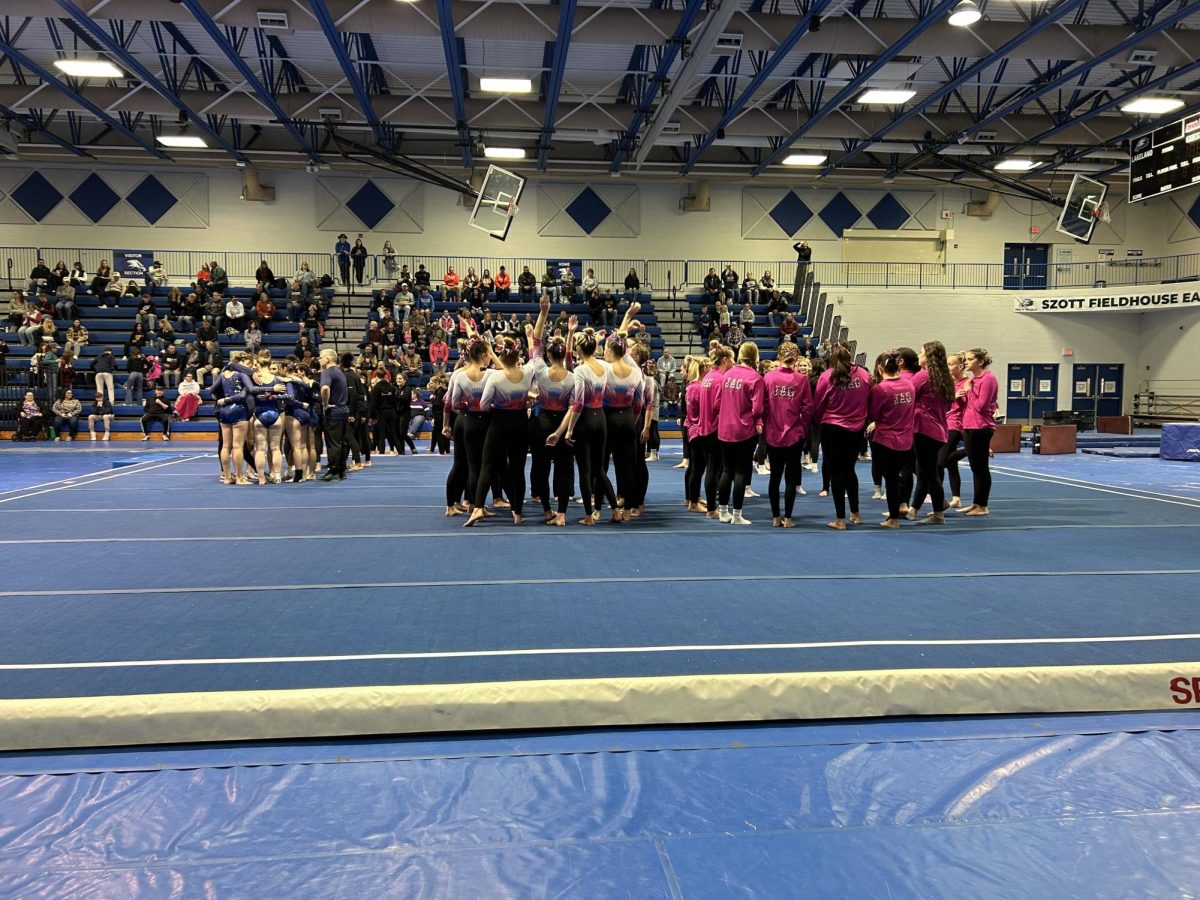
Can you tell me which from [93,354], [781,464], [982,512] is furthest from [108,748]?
[93,354]

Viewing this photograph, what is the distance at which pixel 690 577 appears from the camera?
6.29m

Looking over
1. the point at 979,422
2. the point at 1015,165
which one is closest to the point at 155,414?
the point at 979,422

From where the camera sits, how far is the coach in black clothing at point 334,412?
12.2 metres

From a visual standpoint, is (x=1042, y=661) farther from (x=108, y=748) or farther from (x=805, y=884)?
(x=108, y=748)

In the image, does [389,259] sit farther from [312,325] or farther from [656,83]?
[656,83]

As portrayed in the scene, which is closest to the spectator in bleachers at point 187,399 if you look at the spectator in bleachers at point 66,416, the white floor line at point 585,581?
the spectator in bleachers at point 66,416

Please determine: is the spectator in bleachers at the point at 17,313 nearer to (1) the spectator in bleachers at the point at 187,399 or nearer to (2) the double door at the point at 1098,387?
(1) the spectator in bleachers at the point at 187,399

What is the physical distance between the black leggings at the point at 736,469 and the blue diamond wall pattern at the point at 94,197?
2964cm

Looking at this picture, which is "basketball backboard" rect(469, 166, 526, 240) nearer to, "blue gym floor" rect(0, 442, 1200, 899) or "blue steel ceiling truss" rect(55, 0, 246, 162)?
"blue steel ceiling truss" rect(55, 0, 246, 162)

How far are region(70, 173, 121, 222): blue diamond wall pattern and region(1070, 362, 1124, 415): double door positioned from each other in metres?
35.8

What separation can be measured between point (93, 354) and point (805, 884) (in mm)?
27734

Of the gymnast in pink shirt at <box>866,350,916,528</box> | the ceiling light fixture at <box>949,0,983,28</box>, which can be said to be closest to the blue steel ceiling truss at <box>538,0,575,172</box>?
the ceiling light fixture at <box>949,0,983,28</box>

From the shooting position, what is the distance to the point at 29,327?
972 inches

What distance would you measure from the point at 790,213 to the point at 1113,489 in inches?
896
